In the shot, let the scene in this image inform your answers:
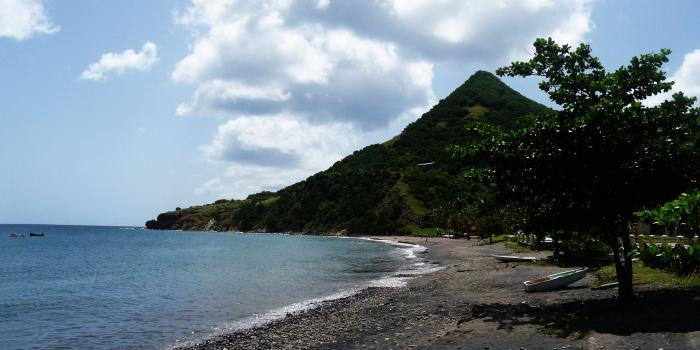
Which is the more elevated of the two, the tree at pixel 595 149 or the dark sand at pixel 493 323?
the tree at pixel 595 149

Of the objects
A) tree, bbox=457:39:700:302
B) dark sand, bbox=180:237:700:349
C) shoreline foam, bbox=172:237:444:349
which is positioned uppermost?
tree, bbox=457:39:700:302

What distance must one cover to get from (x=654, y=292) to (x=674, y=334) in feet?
21.6

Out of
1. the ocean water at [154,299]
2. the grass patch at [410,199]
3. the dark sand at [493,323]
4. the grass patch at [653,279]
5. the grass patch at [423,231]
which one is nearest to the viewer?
the dark sand at [493,323]

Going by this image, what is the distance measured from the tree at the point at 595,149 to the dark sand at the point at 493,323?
213 centimetres

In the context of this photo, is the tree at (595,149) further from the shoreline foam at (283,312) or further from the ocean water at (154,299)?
the ocean water at (154,299)

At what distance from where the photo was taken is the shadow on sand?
596 inches

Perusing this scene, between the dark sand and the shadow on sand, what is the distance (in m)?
0.03

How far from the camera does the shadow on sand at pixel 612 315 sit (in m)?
15.1

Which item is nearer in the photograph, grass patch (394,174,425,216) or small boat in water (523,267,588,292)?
small boat in water (523,267,588,292)

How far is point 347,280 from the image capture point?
4447 cm

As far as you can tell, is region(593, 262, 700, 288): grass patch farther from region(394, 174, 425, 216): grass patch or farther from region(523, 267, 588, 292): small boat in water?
region(394, 174, 425, 216): grass patch

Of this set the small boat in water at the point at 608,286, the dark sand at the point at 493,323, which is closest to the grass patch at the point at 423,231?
the dark sand at the point at 493,323

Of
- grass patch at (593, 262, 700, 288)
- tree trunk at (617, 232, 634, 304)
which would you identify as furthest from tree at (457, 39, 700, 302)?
grass patch at (593, 262, 700, 288)

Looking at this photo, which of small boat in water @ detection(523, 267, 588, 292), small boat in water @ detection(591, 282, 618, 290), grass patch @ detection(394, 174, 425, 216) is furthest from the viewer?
grass patch @ detection(394, 174, 425, 216)
